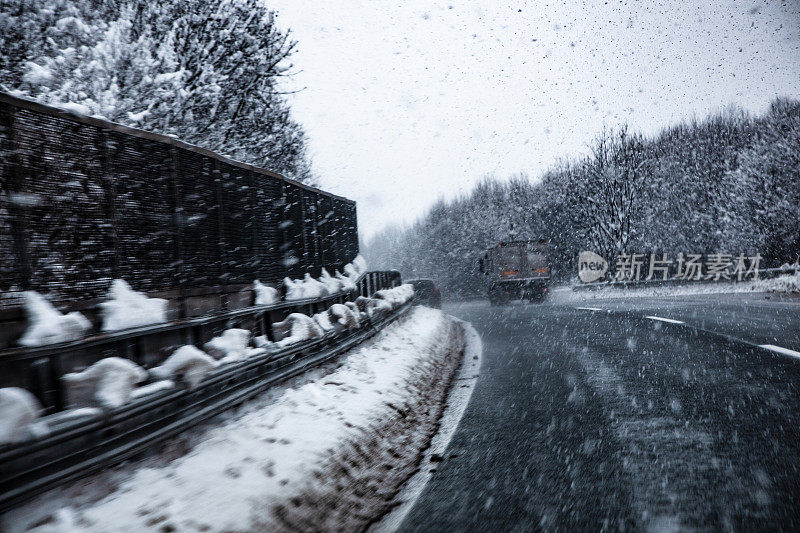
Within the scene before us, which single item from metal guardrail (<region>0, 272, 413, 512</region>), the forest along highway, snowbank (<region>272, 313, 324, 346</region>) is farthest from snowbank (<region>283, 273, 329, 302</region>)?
the forest along highway

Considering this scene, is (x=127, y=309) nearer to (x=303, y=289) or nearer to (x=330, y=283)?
(x=303, y=289)

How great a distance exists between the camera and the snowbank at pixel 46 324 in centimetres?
319

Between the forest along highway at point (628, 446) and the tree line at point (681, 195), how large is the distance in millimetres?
33172

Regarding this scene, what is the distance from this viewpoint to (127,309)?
4.08 meters

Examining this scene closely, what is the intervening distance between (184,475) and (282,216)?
5.11m

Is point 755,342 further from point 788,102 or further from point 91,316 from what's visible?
point 788,102

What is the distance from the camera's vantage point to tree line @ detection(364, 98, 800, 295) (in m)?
38.1

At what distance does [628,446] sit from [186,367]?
10.9ft

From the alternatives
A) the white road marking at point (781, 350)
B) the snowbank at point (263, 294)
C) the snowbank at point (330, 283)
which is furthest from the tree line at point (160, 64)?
the white road marking at point (781, 350)

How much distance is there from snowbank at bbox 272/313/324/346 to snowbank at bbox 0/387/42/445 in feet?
11.3

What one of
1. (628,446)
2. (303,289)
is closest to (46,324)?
(628,446)

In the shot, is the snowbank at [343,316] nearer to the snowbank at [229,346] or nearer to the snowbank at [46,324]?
the snowbank at [229,346]

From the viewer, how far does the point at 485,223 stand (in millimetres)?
69625

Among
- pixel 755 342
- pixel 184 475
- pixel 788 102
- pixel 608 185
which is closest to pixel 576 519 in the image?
pixel 184 475
